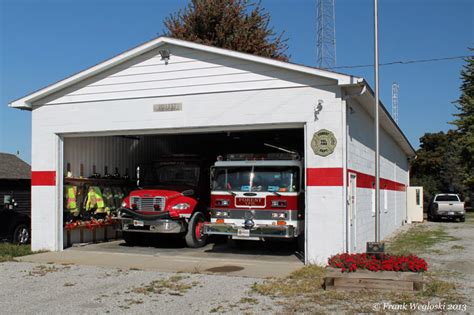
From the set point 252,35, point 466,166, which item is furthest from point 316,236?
point 466,166

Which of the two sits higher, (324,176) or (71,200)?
(324,176)

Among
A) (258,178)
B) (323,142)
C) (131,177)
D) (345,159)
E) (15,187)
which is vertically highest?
(323,142)

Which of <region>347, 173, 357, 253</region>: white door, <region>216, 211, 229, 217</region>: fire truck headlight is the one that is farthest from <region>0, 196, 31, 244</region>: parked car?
<region>347, 173, 357, 253</region>: white door

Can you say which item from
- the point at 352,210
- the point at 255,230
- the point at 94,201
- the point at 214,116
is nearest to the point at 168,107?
the point at 214,116

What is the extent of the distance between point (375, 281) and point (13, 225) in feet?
38.6

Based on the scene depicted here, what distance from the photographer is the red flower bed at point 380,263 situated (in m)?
9.23

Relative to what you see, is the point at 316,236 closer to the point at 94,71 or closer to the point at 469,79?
the point at 94,71

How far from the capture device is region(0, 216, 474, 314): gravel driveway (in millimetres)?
7941

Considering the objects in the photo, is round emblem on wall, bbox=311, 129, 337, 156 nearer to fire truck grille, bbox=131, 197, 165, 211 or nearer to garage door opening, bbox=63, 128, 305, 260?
garage door opening, bbox=63, 128, 305, 260

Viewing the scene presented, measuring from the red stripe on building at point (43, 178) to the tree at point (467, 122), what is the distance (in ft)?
102

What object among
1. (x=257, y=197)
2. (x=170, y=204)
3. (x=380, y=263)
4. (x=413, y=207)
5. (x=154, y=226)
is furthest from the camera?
(x=413, y=207)

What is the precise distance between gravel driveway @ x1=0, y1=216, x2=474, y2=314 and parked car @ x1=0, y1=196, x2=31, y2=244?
385 centimetres

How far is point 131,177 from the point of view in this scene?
18.7 meters

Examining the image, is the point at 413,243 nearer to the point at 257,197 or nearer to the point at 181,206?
the point at 257,197
